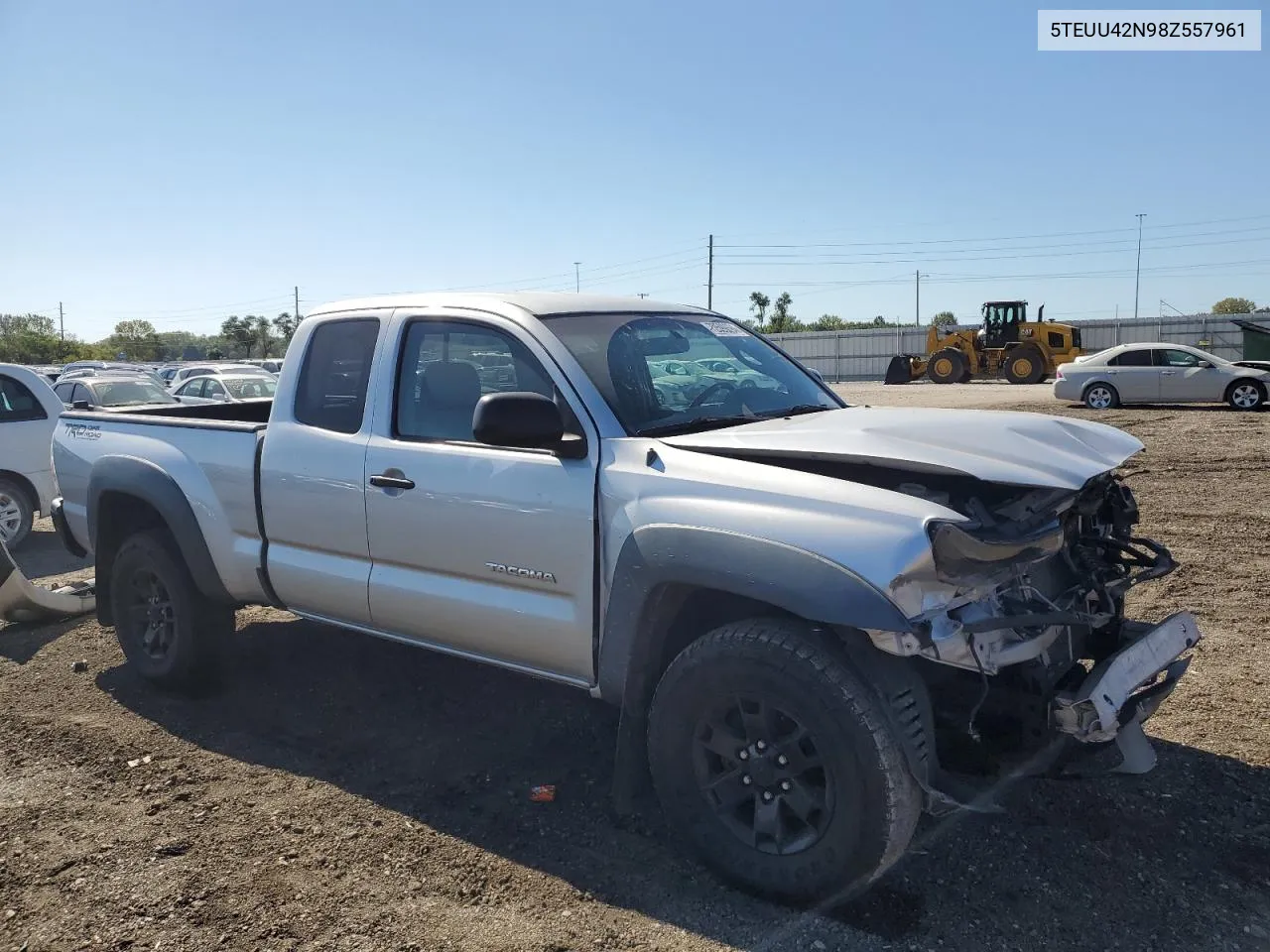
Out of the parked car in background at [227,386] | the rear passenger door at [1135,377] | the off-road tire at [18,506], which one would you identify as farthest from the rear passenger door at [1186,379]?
the off-road tire at [18,506]

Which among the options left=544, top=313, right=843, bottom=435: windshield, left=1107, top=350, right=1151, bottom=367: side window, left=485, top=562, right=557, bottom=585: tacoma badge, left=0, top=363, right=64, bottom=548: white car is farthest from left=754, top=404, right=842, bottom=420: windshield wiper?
left=1107, top=350, right=1151, bottom=367: side window

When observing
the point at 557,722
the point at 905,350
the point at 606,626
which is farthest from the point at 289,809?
the point at 905,350

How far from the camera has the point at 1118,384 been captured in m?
21.0

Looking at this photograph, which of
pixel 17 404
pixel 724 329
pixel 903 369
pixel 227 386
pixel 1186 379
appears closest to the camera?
pixel 724 329

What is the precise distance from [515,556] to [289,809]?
4.55 ft

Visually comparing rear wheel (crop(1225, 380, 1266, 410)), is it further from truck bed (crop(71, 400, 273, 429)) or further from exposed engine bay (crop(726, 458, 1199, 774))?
truck bed (crop(71, 400, 273, 429))

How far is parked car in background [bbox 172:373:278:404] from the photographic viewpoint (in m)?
16.5

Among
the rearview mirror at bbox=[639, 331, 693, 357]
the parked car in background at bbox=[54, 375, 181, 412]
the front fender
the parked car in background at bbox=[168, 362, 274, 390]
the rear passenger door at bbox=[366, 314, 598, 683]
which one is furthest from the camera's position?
the parked car in background at bbox=[168, 362, 274, 390]

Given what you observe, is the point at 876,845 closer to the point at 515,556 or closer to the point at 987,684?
the point at 987,684

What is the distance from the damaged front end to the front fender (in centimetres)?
12

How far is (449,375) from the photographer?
4.17m

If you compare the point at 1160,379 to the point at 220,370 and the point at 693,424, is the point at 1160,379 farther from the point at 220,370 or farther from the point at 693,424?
the point at 693,424

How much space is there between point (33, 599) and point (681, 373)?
4.69 metres

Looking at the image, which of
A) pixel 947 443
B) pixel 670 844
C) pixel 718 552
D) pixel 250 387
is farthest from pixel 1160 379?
pixel 718 552
